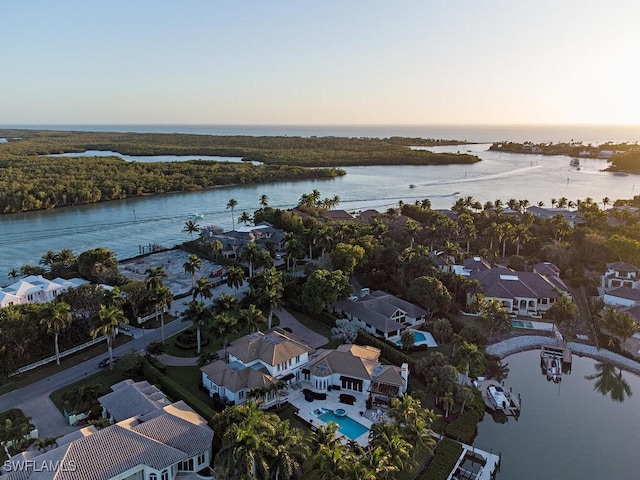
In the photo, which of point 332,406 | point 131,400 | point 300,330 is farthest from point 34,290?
point 332,406

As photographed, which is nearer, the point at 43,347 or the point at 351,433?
the point at 351,433

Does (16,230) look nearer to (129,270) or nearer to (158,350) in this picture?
(129,270)

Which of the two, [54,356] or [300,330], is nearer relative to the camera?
[54,356]

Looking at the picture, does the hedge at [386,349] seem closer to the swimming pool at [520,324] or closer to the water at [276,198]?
the swimming pool at [520,324]

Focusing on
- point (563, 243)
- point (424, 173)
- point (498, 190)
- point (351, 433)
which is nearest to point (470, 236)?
point (563, 243)

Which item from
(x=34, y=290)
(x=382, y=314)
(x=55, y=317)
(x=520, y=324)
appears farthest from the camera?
(x=34, y=290)

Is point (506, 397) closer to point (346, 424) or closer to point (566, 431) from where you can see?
point (566, 431)
